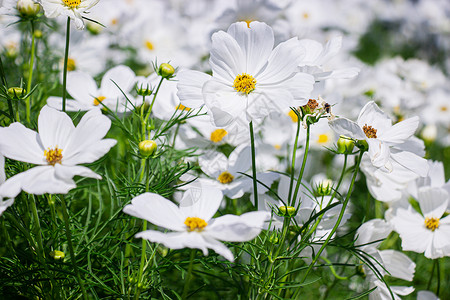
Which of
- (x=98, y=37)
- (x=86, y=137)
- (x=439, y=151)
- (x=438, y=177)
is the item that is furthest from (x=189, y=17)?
(x=86, y=137)

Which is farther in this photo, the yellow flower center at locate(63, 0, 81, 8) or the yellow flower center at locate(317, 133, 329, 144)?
the yellow flower center at locate(317, 133, 329, 144)

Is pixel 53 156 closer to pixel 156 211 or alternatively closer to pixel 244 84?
pixel 156 211

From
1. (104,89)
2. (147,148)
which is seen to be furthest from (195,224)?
(104,89)

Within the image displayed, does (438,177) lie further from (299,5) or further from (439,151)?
(299,5)

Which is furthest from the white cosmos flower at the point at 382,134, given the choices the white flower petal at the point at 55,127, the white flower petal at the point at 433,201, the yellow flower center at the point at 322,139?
the yellow flower center at the point at 322,139

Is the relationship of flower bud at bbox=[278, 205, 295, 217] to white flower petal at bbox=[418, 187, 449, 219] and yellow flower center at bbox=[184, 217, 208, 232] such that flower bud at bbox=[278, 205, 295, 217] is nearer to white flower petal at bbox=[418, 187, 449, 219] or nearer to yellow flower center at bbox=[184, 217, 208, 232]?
yellow flower center at bbox=[184, 217, 208, 232]

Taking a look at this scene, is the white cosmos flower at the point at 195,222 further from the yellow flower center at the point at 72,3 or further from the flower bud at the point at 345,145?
the yellow flower center at the point at 72,3

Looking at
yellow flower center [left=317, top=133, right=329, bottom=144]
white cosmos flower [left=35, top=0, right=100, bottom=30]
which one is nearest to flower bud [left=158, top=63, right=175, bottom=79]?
white cosmos flower [left=35, top=0, right=100, bottom=30]

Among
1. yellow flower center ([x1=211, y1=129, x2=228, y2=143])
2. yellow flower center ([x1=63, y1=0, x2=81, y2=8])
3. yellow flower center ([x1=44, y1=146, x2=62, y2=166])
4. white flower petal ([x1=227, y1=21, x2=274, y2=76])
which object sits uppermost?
yellow flower center ([x1=63, y1=0, x2=81, y2=8])
